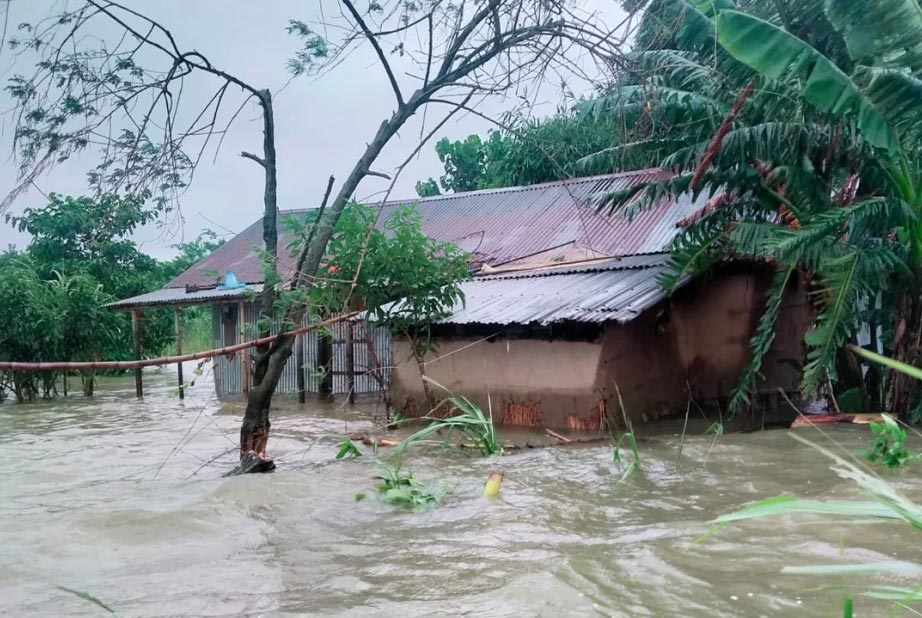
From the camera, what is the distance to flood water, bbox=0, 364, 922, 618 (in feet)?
10.8

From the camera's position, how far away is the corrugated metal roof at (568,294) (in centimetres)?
844

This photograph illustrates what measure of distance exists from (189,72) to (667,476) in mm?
5449

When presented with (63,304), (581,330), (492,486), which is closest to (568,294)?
(581,330)

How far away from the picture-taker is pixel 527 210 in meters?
15.3

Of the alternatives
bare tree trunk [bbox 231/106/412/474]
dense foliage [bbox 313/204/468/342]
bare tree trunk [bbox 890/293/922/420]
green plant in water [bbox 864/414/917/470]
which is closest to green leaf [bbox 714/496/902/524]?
green plant in water [bbox 864/414/917/470]

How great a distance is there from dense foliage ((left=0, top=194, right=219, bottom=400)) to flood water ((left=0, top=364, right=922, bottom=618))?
9118mm

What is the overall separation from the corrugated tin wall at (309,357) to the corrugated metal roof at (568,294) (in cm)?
168

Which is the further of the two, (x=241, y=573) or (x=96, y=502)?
(x=96, y=502)

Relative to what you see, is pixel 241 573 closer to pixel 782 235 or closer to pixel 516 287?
pixel 782 235

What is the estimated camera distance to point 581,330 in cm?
882

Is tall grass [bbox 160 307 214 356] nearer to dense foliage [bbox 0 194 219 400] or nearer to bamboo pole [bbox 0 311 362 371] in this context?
dense foliage [bbox 0 194 219 400]

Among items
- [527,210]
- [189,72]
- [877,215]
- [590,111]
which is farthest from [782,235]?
[527,210]

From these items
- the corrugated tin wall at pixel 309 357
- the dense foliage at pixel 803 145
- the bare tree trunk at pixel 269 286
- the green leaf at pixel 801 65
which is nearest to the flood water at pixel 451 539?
the bare tree trunk at pixel 269 286

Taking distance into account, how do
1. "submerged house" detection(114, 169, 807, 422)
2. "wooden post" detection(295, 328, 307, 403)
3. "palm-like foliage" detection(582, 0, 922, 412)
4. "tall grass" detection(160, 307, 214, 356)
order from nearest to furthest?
"palm-like foliage" detection(582, 0, 922, 412), "submerged house" detection(114, 169, 807, 422), "wooden post" detection(295, 328, 307, 403), "tall grass" detection(160, 307, 214, 356)
